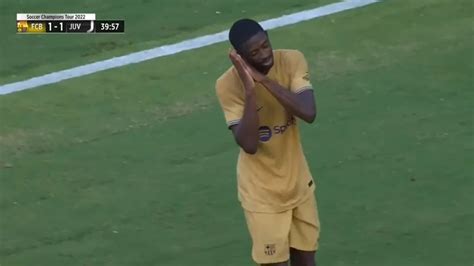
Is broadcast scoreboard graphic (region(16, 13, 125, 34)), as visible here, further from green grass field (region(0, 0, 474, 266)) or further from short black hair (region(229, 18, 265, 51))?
short black hair (region(229, 18, 265, 51))

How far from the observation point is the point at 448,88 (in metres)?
12.2

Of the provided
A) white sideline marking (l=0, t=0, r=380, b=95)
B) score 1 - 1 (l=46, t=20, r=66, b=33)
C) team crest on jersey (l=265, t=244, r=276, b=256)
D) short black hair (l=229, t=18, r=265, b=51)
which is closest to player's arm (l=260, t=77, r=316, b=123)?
short black hair (l=229, t=18, r=265, b=51)

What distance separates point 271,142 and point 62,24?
290 inches

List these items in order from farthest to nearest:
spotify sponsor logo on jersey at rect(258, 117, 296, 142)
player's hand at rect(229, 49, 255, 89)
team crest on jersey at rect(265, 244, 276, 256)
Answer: team crest on jersey at rect(265, 244, 276, 256) → spotify sponsor logo on jersey at rect(258, 117, 296, 142) → player's hand at rect(229, 49, 255, 89)

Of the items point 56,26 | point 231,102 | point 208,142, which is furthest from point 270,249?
point 56,26

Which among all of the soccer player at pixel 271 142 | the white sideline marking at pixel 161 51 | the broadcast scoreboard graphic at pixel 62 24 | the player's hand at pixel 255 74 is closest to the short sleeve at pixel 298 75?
the soccer player at pixel 271 142

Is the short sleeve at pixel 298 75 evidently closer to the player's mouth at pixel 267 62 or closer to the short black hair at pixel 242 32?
the player's mouth at pixel 267 62

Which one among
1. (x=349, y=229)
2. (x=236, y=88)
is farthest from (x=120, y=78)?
(x=236, y=88)

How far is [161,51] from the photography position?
44.9 feet

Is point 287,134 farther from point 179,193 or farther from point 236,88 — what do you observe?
point 179,193

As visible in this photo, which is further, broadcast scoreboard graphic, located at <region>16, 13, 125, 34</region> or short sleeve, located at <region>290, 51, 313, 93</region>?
broadcast scoreboard graphic, located at <region>16, 13, 125, 34</region>

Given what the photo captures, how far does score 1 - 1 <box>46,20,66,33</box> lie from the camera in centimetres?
1437

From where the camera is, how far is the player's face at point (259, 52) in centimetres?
725

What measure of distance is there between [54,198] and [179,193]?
1025 mm
